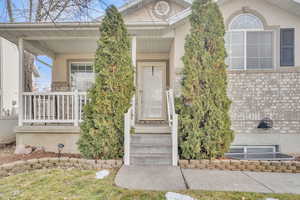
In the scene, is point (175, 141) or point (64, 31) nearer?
point (175, 141)

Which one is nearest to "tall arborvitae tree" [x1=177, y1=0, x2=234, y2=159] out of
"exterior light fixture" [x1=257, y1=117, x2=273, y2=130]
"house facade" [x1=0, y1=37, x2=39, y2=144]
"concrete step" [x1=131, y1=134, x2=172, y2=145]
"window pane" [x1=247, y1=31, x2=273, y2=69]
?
"concrete step" [x1=131, y1=134, x2=172, y2=145]

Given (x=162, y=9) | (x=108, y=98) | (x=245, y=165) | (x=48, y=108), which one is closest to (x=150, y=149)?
(x=108, y=98)

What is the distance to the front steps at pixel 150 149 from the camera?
462 cm

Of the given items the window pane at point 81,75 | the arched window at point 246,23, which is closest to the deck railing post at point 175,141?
the arched window at point 246,23

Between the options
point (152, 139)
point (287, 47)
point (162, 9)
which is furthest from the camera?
point (162, 9)

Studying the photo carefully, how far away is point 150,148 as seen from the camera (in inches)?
190

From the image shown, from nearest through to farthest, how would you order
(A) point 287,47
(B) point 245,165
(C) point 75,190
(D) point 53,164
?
(C) point 75,190 < (B) point 245,165 < (D) point 53,164 < (A) point 287,47

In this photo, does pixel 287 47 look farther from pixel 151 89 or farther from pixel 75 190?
pixel 75 190

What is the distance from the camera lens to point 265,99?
5.93 meters

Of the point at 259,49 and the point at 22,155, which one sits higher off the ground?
the point at 259,49

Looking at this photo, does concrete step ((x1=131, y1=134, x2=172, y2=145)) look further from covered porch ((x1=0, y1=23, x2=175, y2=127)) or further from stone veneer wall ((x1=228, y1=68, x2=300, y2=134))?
stone veneer wall ((x1=228, y1=68, x2=300, y2=134))

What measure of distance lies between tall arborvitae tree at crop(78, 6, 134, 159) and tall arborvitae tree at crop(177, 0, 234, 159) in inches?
60.4

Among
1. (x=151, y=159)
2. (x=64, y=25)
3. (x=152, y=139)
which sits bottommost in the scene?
(x=151, y=159)

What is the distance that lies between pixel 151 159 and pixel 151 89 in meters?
3.77
